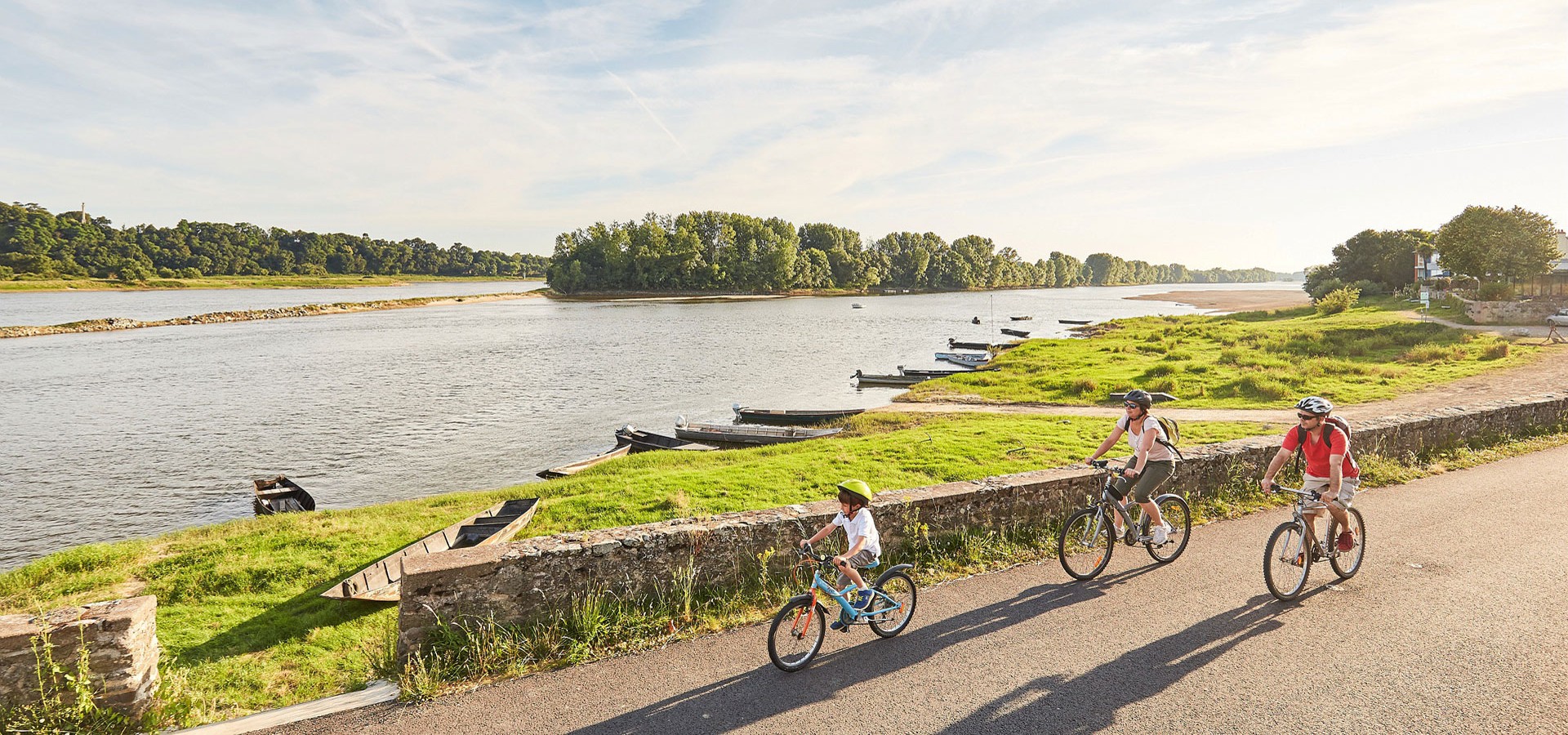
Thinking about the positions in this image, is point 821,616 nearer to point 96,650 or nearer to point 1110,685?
point 1110,685

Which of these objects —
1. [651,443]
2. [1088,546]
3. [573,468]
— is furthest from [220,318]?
[1088,546]

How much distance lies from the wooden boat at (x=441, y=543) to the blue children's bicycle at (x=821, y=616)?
15.7 feet

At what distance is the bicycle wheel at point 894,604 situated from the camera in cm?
720

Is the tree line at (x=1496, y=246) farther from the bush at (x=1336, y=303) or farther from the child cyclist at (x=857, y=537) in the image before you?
the child cyclist at (x=857, y=537)

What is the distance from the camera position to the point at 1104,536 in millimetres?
8930

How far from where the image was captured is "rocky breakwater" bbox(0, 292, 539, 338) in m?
79.9

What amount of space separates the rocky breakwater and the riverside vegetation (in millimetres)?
93587

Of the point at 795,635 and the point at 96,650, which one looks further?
the point at 795,635

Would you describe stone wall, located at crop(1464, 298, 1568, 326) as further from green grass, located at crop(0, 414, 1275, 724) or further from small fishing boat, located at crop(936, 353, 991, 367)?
green grass, located at crop(0, 414, 1275, 724)

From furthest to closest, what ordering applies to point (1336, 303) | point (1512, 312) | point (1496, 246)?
1. point (1336, 303)
2. point (1496, 246)
3. point (1512, 312)

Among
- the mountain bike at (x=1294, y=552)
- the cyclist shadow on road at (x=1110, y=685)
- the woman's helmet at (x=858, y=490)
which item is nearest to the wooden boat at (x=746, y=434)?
the mountain bike at (x=1294, y=552)

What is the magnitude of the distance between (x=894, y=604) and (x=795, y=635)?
3.56 feet

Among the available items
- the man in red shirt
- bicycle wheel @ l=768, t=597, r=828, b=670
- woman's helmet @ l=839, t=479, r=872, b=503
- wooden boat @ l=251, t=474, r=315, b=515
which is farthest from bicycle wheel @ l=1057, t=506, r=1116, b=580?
wooden boat @ l=251, t=474, r=315, b=515

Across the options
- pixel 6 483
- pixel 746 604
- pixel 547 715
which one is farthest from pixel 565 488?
pixel 6 483
